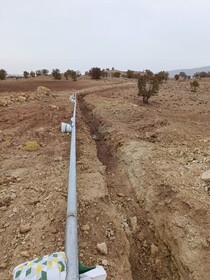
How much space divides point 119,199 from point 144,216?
55cm

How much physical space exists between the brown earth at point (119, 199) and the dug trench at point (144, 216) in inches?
0.6

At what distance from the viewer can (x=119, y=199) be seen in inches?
187

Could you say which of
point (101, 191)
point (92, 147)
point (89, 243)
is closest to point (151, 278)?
point (89, 243)

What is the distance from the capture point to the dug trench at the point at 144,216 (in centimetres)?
345

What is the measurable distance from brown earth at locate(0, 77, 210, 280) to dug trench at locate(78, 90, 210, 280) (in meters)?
0.01

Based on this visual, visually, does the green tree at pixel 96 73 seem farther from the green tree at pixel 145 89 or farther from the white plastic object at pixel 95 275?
the white plastic object at pixel 95 275

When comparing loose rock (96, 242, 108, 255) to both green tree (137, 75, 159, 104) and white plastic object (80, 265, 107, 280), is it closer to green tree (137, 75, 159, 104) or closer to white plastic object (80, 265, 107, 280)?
white plastic object (80, 265, 107, 280)

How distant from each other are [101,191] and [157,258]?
1.30 meters

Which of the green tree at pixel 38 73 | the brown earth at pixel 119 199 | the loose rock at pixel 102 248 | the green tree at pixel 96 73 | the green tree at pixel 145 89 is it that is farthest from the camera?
the green tree at pixel 38 73

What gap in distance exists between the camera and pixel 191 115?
29.9 feet

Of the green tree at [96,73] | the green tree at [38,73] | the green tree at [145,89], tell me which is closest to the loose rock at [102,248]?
the green tree at [145,89]

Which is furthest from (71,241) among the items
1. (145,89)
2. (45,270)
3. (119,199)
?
(145,89)

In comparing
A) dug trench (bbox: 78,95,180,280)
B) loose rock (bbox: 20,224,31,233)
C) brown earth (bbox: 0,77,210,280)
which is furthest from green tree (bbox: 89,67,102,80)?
loose rock (bbox: 20,224,31,233)

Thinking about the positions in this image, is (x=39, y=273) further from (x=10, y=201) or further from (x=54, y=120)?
(x=54, y=120)
